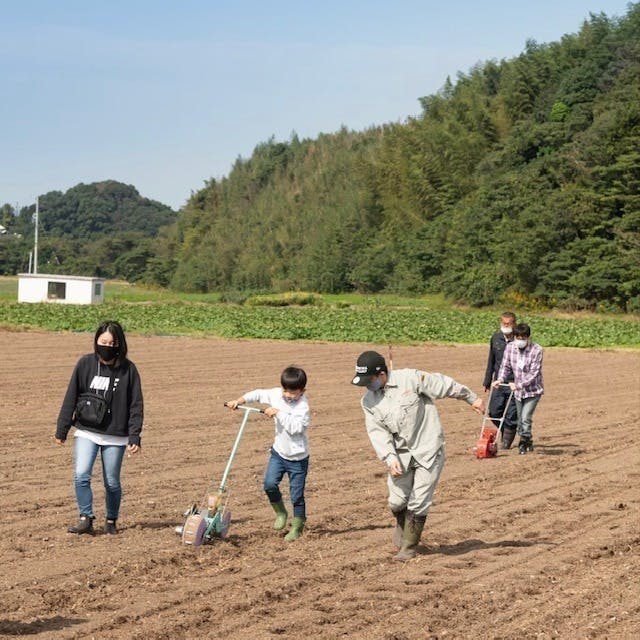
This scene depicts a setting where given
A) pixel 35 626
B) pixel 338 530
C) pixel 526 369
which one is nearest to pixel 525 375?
pixel 526 369

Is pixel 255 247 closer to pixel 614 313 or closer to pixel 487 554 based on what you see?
pixel 614 313

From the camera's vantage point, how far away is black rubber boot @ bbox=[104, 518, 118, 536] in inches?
364

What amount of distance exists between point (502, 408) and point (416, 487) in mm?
7140

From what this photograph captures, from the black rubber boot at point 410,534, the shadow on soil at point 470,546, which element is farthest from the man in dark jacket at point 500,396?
the black rubber boot at point 410,534

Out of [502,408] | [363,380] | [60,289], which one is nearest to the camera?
[363,380]

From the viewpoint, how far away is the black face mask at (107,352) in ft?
29.3

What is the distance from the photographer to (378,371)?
8391 mm

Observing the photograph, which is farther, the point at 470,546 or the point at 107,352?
the point at 470,546

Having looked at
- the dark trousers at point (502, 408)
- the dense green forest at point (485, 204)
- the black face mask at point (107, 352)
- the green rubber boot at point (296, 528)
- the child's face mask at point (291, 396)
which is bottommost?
the green rubber boot at point (296, 528)

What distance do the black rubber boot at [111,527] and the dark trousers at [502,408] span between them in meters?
7.20

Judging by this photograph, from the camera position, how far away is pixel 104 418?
354 inches

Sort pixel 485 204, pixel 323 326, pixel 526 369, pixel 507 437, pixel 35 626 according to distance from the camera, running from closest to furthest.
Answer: pixel 35 626
pixel 526 369
pixel 507 437
pixel 323 326
pixel 485 204

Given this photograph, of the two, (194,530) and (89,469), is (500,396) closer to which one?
(194,530)

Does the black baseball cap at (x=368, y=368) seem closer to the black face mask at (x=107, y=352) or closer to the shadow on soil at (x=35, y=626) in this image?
the black face mask at (x=107, y=352)
